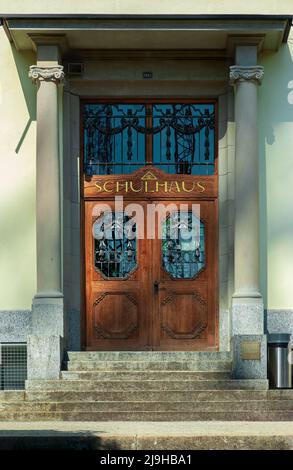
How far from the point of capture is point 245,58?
17422mm

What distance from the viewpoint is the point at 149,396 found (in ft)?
52.0

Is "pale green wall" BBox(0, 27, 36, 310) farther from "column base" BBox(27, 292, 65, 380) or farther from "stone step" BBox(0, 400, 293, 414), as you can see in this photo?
"stone step" BBox(0, 400, 293, 414)

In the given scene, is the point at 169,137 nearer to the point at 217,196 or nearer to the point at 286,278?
the point at 217,196

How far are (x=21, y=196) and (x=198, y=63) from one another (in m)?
3.27

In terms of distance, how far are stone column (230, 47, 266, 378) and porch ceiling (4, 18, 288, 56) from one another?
0.41m

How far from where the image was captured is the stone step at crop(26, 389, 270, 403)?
51.9 ft

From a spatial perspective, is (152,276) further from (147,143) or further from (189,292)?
(147,143)

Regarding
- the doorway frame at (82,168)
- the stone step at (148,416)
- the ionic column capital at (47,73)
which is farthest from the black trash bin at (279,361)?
the ionic column capital at (47,73)

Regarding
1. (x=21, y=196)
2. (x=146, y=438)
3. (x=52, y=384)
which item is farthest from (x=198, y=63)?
(x=146, y=438)

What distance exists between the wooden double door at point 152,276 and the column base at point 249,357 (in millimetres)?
1671

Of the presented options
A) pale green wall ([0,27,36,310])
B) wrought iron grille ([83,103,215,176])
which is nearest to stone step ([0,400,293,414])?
pale green wall ([0,27,36,310])

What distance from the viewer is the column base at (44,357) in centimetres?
1633

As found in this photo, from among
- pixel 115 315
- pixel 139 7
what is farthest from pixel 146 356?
pixel 139 7

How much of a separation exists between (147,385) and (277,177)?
3859 millimetres
